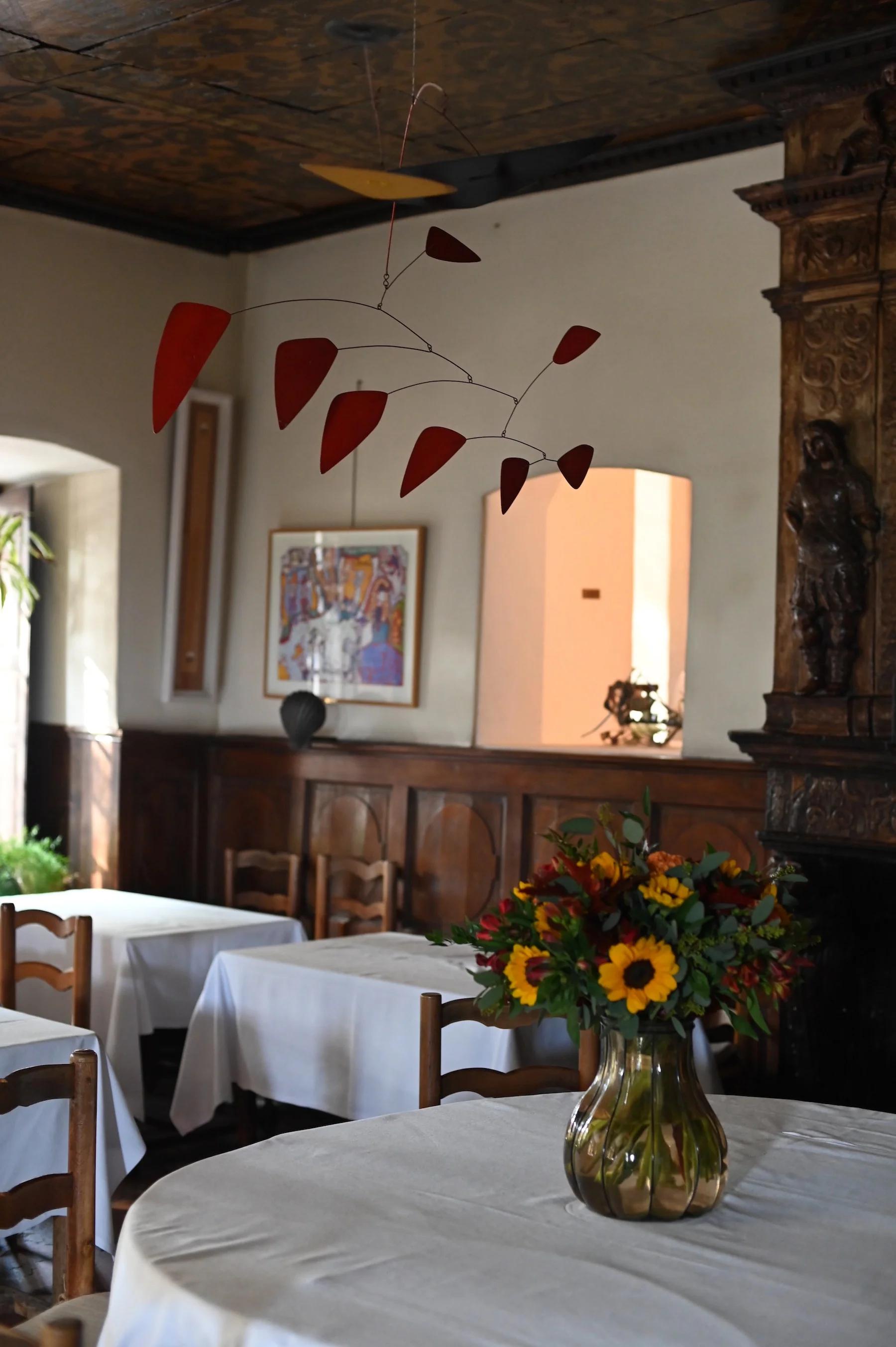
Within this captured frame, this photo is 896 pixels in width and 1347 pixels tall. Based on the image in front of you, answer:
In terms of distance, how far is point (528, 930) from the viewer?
235 centimetres

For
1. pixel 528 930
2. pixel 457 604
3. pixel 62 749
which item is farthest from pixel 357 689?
pixel 528 930

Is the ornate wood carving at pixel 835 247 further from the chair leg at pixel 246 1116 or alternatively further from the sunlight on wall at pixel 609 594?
the chair leg at pixel 246 1116

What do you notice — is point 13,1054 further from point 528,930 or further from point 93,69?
point 93,69

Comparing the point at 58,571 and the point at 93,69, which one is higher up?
the point at 93,69

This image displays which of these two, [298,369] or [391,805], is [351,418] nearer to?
[298,369]

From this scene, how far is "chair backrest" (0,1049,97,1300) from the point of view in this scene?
2686 millimetres

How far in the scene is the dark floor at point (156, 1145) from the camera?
4.25 m

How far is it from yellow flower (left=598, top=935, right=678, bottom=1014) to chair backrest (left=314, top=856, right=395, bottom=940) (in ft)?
13.8

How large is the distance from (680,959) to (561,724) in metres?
6.62

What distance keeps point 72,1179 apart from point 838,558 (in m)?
3.34

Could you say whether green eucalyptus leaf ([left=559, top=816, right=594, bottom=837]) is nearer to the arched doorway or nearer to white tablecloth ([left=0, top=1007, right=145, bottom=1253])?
white tablecloth ([left=0, top=1007, right=145, bottom=1253])

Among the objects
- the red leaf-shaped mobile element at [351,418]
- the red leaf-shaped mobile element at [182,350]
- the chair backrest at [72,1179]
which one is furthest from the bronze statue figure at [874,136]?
the chair backrest at [72,1179]

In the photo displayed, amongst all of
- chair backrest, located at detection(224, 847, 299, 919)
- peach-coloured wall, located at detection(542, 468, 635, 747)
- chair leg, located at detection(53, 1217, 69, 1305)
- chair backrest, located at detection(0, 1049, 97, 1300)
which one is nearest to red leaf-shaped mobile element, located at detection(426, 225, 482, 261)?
chair backrest, located at detection(0, 1049, 97, 1300)

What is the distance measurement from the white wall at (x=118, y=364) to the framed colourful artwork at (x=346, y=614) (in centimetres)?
61
